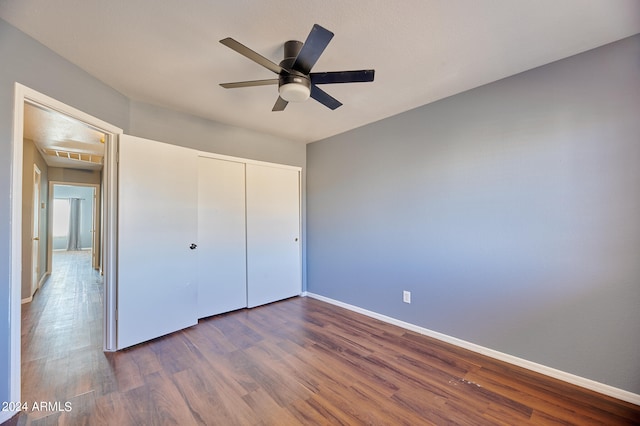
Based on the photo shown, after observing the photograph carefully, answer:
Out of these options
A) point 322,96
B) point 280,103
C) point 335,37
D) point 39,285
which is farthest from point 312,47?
point 39,285

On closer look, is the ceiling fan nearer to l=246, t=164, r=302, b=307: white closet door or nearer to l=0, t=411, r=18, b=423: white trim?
l=246, t=164, r=302, b=307: white closet door

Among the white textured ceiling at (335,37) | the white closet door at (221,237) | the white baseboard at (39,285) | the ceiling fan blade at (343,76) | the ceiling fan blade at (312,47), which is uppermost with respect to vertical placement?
the white textured ceiling at (335,37)

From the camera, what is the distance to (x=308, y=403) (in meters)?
1.74

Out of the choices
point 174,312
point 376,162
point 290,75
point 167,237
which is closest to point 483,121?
point 376,162

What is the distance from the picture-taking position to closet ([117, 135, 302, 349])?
98.1 inches

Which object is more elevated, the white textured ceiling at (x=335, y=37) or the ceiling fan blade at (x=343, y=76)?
the white textured ceiling at (x=335, y=37)

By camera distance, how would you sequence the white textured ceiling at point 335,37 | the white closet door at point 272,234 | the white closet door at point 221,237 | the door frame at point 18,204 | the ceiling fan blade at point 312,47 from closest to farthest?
the ceiling fan blade at point 312,47, the white textured ceiling at point 335,37, the door frame at point 18,204, the white closet door at point 221,237, the white closet door at point 272,234

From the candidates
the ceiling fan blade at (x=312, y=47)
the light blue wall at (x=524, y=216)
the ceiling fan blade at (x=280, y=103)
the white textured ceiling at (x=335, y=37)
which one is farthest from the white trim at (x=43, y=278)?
the ceiling fan blade at (x=312, y=47)

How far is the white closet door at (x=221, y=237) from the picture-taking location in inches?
123

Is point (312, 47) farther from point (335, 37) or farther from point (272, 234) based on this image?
point (272, 234)

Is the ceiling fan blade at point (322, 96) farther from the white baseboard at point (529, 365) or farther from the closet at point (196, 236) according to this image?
the white baseboard at point (529, 365)

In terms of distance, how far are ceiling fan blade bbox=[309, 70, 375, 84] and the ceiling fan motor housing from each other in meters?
0.07

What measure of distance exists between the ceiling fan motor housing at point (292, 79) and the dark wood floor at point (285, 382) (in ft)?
6.92

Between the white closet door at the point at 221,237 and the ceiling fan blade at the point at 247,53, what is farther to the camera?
the white closet door at the point at 221,237
